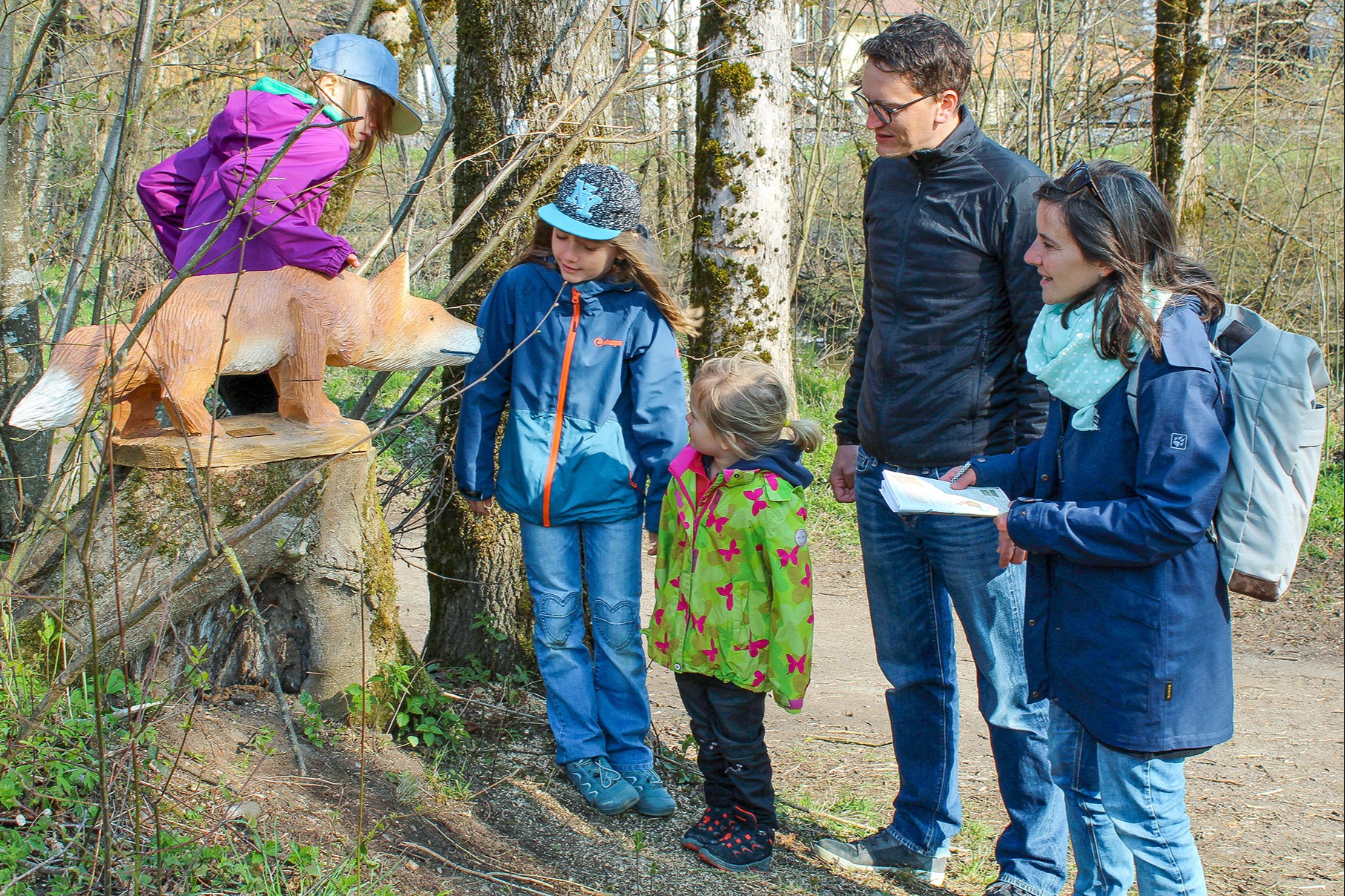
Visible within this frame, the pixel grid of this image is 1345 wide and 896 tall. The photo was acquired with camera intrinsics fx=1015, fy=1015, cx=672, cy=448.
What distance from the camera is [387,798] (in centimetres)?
272

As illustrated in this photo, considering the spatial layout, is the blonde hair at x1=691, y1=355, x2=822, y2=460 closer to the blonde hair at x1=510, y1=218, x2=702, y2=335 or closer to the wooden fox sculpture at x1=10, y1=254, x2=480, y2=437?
the blonde hair at x1=510, y1=218, x2=702, y2=335

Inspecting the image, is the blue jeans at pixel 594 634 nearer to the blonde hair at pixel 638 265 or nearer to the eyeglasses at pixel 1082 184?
the blonde hair at pixel 638 265

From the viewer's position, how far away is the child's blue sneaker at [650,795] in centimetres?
296

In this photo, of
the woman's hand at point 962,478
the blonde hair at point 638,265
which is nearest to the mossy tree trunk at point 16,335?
the blonde hair at point 638,265

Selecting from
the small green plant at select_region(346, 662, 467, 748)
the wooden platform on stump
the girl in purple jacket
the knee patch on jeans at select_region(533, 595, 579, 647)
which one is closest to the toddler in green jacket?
the knee patch on jeans at select_region(533, 595, 579, 647)

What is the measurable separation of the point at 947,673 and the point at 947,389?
0.79 m

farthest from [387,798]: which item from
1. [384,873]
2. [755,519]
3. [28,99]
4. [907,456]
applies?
[28,99]

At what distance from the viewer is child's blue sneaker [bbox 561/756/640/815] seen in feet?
9.55

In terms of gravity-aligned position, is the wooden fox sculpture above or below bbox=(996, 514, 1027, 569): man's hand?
above

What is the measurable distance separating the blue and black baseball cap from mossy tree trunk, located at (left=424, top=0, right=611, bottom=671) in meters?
0.46

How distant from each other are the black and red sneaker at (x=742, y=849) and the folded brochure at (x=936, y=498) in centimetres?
108

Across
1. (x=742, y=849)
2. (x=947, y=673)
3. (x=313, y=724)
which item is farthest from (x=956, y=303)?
(x=313, y=724)

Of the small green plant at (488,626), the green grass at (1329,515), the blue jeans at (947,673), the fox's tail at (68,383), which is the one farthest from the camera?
the green grass at (1329,515)

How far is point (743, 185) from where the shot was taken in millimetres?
3633
